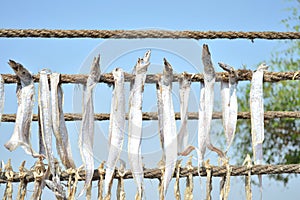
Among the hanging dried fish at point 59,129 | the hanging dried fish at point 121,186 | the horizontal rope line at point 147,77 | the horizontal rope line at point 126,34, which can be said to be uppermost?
the horizontal rope line at point 126,34

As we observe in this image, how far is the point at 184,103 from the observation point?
832 millimetres

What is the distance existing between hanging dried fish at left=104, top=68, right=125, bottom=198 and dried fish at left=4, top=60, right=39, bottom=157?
114 millimetres

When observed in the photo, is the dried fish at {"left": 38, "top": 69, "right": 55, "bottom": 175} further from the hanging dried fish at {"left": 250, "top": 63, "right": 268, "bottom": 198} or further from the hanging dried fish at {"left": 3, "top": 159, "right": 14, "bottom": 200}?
the hanging dried fish at {"left": 250, "top": 63, "right": 268, "bottom": 198}

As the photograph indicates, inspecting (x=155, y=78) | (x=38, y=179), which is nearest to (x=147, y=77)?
(x=155, y=78)

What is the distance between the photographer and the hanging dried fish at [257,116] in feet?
2.78

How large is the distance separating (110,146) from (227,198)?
197 millimetres

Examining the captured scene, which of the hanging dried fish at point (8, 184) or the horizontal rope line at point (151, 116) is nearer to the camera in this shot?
the hanging dried fish at point (8, 184)

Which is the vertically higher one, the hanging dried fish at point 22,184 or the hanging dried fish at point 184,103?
the hanging dried fish at point 184,103

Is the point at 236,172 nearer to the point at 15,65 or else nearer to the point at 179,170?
the point at 179,170

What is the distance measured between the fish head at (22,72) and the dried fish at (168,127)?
21 cm

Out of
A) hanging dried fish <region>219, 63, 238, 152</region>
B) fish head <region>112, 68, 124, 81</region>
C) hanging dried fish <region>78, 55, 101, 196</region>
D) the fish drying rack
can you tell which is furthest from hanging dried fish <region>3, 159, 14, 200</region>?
hanging dried fish <region>219, 63, 238, 152</region>

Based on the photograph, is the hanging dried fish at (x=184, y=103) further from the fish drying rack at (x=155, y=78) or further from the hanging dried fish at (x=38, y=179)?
the hanging dried fish at (x=38, y=179)

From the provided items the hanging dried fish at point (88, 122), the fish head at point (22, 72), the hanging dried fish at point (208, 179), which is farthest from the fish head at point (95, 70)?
the hanging dried fish at point (208, 179)

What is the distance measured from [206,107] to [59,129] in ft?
0.76
